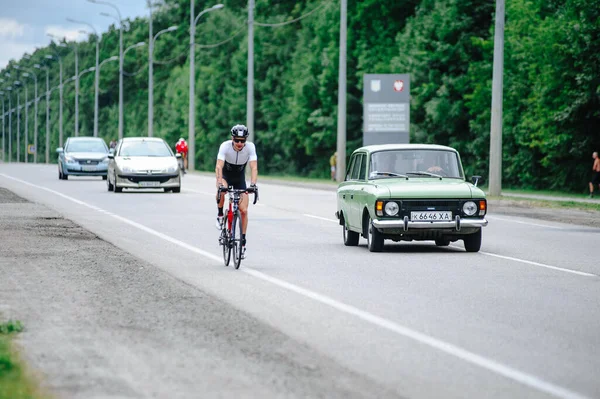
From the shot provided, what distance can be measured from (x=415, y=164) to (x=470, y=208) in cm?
144

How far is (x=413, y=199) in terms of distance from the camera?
17391 millimetres

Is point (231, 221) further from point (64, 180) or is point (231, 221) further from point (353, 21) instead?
point (353, 21)

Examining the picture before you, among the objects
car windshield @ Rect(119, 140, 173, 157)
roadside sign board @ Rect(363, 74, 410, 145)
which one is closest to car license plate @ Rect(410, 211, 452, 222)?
car windshield @ Rect(119, 140, 173, 157)

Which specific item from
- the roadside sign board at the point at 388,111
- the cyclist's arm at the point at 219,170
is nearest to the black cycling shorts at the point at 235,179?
the cyclist's arm at the point at 219,170

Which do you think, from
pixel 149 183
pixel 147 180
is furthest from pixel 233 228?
pixel 147 180

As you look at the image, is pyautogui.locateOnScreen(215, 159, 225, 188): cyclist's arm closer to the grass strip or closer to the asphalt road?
the asphalt road

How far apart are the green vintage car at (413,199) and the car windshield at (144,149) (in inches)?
810

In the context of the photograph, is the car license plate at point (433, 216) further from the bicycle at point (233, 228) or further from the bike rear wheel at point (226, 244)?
the bike rear wheel at point (226, 244)

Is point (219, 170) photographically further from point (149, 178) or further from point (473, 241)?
point (149, 178)

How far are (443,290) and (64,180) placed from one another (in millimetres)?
38088

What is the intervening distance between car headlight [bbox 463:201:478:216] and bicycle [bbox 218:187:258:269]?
3.45 m

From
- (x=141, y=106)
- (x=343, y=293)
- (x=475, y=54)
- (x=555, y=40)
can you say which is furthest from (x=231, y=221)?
(x=141, y=106)

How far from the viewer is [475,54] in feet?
193

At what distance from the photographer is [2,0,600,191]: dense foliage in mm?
45875
